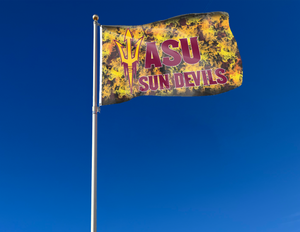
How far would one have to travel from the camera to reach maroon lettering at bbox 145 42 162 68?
12.9 meters

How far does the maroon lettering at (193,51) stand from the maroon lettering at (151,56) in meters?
1.12

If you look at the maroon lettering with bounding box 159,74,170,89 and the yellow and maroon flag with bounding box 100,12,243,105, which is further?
the maroon lettering with bounding box 159,74,170,89

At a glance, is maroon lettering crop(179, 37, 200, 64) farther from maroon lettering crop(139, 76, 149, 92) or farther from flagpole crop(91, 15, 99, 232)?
flagpole crop(91, 15, 99, 232)

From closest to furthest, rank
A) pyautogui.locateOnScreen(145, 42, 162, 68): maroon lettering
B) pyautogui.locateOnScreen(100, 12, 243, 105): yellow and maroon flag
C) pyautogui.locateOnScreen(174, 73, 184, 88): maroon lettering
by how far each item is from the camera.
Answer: pyautogui.locateOnScreen(100, 12, 243, 105): yellow and maroon flag < pyautogui.locateOnScreen(174, 73, 184, 88): maroon lettering < pyautogui.locateOnScreen(145, 42, 162, 68): maroon lettering

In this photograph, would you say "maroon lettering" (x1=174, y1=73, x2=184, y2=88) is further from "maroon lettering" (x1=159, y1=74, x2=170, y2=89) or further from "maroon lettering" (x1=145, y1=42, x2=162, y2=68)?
"maroon lettering" (x1=145, y1=42, x2=162, y2=68)

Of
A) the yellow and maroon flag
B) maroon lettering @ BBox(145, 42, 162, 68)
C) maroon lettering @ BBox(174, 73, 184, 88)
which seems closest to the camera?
the yellow and maroon flag

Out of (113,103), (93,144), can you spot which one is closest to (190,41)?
(113,103)

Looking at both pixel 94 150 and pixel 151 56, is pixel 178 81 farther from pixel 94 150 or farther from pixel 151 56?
pixel 94 150

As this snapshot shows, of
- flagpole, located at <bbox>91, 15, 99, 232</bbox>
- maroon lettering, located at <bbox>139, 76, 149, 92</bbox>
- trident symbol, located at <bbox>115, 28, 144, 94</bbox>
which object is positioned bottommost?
flagpole, located at <bbox>91, 15, 99, 232</bbox>

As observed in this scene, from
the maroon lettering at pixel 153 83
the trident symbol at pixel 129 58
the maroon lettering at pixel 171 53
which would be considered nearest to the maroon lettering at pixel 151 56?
the maroon lettering at pixel 171 53

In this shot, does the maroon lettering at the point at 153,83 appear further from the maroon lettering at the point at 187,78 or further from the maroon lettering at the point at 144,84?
the maroon lettering at the point at 187,78

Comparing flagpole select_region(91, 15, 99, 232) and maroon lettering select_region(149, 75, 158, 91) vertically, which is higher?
maroon lettering select_region(149, 75, 158, 91)

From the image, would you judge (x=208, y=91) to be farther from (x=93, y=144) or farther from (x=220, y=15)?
(x=93, y=144)

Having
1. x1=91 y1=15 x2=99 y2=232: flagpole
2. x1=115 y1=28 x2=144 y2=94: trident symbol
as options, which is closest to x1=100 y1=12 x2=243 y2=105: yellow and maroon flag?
x1=115 y1=28 x2=144 y2=94: trident symbol
